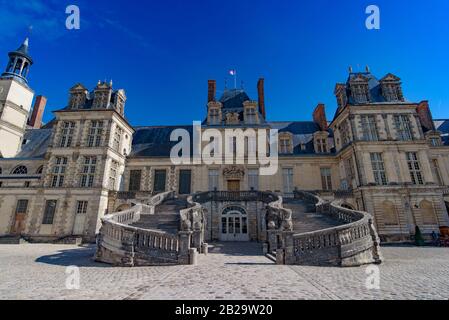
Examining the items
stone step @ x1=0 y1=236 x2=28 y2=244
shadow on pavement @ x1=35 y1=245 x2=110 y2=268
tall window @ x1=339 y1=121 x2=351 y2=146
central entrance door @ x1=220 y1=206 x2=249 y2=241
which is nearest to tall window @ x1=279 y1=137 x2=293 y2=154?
tall window @ x1=339 y1=121 x2=351 y2=146

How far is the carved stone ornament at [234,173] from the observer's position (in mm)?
22984

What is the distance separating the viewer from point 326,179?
23.7 metres

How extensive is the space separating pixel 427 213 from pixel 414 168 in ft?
12.8

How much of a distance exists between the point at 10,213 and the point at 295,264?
25157mm

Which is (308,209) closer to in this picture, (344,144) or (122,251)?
(344,144)

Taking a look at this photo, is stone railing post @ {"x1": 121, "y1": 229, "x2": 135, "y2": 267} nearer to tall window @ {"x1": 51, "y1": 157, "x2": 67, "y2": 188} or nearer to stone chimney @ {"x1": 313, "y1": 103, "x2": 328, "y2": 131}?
tall window @ {"x1": 51, "y1": 157, "x2": 67, "y2": 188}

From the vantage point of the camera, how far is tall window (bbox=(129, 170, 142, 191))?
23.9m

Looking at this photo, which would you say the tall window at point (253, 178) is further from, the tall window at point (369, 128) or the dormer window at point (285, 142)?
the tall window at point (369, 128)

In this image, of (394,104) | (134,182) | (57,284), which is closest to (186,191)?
(134,182)

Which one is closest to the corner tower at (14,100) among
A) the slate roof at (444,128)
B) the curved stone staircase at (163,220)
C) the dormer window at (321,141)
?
the curved stone staircase at (163,220)

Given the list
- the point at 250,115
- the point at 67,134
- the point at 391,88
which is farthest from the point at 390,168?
the point at 67,134

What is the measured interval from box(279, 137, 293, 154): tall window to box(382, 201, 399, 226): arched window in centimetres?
994

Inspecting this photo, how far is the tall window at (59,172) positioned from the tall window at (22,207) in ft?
9.98

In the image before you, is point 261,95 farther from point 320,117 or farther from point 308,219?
point 308,219
